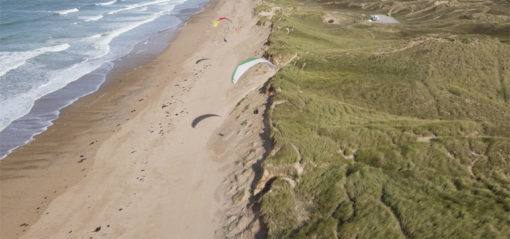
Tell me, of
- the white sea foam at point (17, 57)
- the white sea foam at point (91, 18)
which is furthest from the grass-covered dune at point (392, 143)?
the white sea foam at point (91, 18)

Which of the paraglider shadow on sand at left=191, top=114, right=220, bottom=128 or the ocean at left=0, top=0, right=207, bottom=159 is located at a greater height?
the ocean at left=0, top=0, right=207, bottom=159

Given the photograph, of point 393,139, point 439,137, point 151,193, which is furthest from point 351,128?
point 151,193

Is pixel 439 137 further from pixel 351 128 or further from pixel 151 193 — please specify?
pixel 151 193

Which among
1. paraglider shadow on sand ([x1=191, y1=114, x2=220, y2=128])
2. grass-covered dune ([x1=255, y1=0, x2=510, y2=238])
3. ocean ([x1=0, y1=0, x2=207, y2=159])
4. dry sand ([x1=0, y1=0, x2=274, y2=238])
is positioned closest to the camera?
grass-covered dune ([x1=255, y1=0, x2=510, y2=238])

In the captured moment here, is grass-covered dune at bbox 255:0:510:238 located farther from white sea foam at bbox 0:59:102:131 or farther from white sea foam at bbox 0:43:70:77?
white sea foam at bbox 0:43:70:77

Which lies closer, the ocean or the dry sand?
the dry sand

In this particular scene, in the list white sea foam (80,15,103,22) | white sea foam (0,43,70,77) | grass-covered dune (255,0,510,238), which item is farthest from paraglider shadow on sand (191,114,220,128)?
white sea foam (80,15,103,22)

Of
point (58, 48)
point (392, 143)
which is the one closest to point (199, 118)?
point (392, 143)
